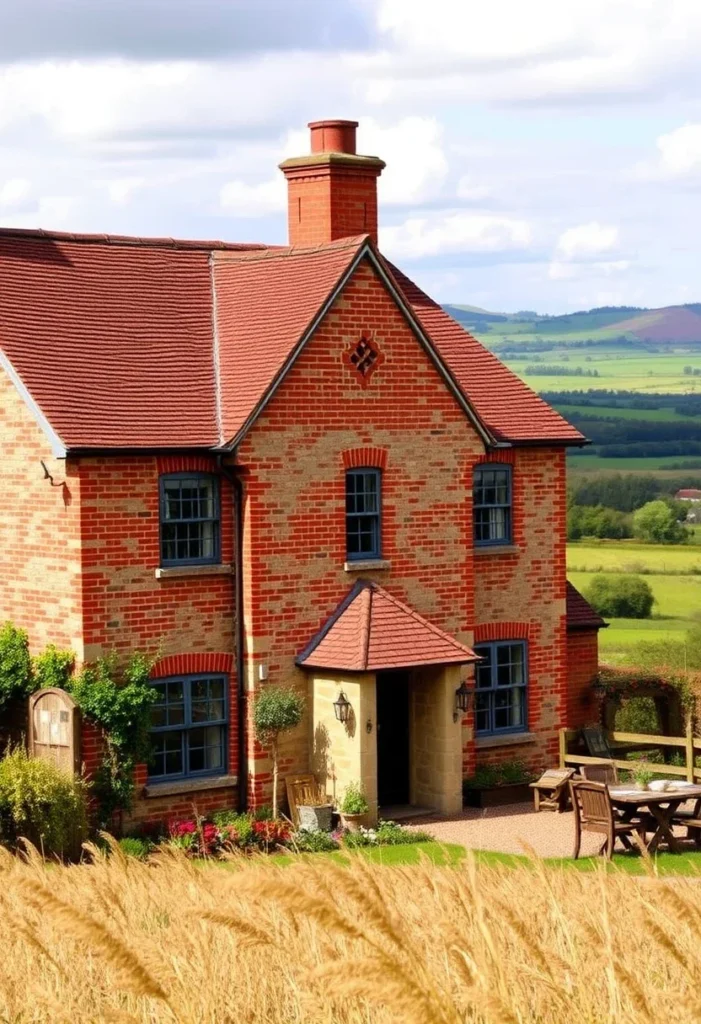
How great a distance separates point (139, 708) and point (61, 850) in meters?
2.36

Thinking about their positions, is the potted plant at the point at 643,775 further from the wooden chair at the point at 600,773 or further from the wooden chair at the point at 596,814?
the wooden chair at the point at 600,773

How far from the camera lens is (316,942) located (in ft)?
21.6

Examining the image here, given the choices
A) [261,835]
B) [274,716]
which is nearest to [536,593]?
[274,716]

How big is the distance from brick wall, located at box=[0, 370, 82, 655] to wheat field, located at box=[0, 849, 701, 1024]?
14677 mm

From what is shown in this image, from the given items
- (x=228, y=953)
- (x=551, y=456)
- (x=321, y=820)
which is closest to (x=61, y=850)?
(x=321, y=820)

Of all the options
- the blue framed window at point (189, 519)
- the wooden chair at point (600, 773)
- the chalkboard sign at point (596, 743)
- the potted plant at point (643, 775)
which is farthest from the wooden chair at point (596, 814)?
the chalkboard sign at point (596, 743)

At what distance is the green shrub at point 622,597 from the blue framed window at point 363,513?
31.7 metres

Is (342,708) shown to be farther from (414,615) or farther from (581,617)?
(581,617)

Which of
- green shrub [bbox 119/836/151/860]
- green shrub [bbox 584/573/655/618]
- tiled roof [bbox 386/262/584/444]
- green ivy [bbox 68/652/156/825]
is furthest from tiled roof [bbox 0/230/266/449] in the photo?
green shrub [bbox 584/573/655/618]

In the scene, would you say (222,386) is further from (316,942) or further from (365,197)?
(316,942)

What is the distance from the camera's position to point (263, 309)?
88.7 feet

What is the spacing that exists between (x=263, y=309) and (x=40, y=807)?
9177mm

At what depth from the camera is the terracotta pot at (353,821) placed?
80.1 ft

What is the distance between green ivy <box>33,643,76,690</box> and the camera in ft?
77.3
